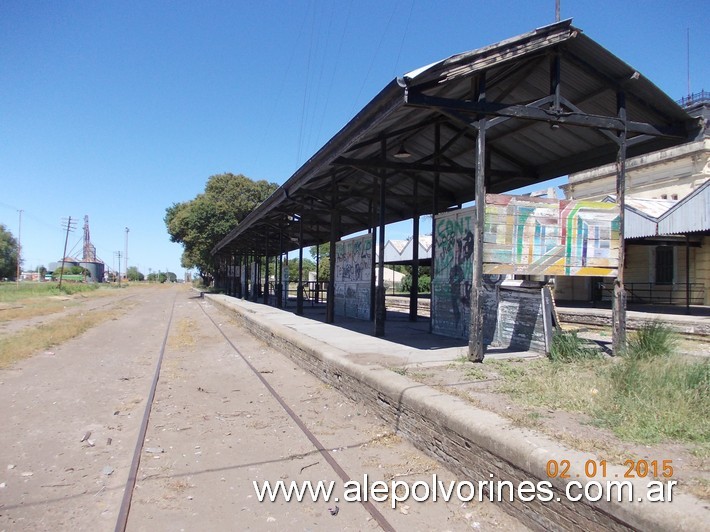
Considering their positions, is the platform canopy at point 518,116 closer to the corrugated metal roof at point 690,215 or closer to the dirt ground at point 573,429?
the dirt ground at point 573,429

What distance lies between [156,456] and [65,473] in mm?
845

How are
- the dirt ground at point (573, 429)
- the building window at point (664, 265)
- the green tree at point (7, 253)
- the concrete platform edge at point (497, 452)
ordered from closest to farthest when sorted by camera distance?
the concrete platform edge at point (497, 452), the dirt ground at point (573, 429), the building window at point (664, 265), the green tree at point (7, 253)

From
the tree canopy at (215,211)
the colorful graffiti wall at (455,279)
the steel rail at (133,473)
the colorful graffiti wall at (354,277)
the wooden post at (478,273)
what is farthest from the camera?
the tree canopy at (215,211)

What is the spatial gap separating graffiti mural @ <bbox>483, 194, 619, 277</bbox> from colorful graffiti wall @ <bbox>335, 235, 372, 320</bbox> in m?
7.39

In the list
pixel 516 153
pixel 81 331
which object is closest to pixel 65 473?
pixel 516 153

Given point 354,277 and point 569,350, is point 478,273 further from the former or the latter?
point 354,277

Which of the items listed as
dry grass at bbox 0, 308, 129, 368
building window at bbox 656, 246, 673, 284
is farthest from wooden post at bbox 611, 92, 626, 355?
building window at bbox 656, 246, 673, 284

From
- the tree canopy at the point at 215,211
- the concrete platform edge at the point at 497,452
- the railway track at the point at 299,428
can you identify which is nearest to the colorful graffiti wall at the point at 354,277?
the railway track at the point at 299,428

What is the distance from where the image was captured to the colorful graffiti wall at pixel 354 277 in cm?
1564

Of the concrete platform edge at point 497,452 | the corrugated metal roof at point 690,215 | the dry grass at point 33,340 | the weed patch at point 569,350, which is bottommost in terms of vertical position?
the dry grass at point 33,340

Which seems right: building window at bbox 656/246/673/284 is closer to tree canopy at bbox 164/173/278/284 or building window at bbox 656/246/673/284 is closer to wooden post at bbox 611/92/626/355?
wooden post at bbox 611/92/626/355

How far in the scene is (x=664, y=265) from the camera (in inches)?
909

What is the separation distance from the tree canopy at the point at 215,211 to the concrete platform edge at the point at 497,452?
1580 inches

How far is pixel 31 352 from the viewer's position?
13.1 meters
